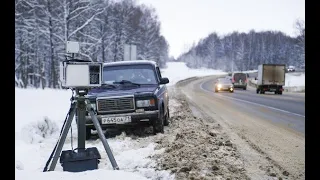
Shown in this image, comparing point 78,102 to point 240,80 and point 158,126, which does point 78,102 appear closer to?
point 158,126

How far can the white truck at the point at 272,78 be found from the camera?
3350 cm

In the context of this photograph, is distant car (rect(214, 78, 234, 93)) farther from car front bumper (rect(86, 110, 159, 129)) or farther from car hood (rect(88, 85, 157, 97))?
car front bumper (rect(86, 110, 159, 129))

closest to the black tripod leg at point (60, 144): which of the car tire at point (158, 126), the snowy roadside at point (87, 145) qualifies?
the snowy roadside at point (87, 145)

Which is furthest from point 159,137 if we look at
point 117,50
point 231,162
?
point 117,50

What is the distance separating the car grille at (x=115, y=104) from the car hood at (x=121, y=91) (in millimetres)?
144

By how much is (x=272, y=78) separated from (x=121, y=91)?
1136 inches

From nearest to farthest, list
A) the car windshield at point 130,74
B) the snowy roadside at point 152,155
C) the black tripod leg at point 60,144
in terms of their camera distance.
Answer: the snowy roadside at point 152,155
the black tripod leg at point 60,144
the car windshield at point 130,74

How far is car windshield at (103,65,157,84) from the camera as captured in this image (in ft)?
28.6

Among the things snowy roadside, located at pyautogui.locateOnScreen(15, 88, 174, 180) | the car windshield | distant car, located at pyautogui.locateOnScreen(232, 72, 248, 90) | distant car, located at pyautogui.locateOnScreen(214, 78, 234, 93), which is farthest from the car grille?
distant car, located at pyautogui.locateOnScreen(232, 72, 248, 90)

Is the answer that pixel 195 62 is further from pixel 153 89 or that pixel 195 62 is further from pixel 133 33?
pixel 153 89

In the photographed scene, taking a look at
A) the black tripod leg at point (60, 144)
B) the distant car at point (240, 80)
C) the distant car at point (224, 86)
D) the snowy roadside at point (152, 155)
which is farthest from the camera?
the distant car at point (240, 80)

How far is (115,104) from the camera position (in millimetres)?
7699

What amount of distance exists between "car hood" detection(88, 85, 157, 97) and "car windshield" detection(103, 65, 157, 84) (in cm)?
42

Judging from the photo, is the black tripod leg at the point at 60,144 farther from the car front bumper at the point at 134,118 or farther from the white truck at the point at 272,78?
the white truck at the point at 272,78
